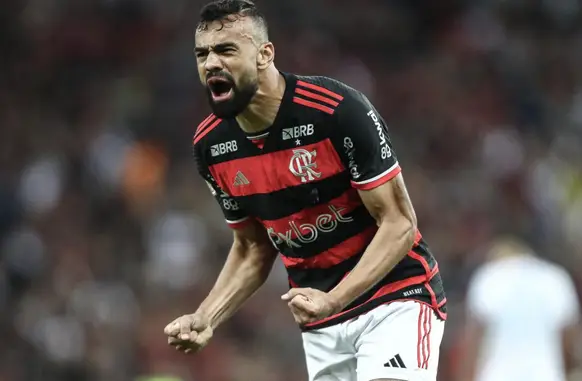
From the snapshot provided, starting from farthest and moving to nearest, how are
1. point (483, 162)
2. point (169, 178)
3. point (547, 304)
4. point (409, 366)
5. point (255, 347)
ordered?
1. point (483, 162)
2. point (169, 178)
3. point (255, 347)
4. point (547, 304)
5. point (409, 366)

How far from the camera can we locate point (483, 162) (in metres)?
14.4

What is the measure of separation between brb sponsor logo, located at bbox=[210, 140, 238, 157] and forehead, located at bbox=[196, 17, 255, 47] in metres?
0.52

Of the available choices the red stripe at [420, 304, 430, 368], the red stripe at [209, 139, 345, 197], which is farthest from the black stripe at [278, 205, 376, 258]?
the red stripe at [420, 304, 430, 368]

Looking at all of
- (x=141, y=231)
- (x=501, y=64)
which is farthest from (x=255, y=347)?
(x=501, y=64)

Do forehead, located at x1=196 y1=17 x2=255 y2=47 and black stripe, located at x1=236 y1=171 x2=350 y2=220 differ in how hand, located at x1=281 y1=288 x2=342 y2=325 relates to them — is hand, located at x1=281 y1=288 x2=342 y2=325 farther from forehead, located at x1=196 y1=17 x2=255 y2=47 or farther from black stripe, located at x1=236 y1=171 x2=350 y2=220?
forehead, located at x1=196 y1=17 x2=255 y2=47

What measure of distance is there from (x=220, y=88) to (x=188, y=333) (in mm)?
1011

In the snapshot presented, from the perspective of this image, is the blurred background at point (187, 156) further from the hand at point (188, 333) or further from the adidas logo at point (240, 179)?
the hand at point (188, 333)

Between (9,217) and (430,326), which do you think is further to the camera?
(9,217)

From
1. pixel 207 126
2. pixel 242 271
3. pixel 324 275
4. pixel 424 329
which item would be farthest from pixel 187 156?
pixel 424 329

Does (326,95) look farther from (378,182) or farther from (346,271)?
(346,271)

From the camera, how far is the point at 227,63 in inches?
192

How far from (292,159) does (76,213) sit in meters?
7.72

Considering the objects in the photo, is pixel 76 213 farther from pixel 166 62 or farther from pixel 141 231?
pixel 166 62

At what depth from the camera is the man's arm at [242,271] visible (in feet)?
17.9
